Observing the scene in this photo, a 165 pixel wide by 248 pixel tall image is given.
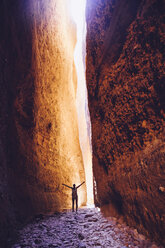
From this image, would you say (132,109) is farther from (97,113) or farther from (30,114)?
(30,114)

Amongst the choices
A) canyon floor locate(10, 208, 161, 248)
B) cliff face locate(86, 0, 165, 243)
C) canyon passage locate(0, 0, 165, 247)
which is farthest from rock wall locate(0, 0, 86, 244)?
cliff face locate(86, 0, 165, 243)

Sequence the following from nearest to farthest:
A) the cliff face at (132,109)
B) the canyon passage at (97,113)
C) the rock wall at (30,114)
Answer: the cliff face at (132,109)
the canyon passage at (97,113)
the rock wall at (30,114)

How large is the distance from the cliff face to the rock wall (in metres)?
Answer: 2.39

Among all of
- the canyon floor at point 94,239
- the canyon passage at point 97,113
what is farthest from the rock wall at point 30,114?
the canyon floor at point 94,239

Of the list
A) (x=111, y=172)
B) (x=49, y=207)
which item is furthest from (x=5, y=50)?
(x=49, y=207)

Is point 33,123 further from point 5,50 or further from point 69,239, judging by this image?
point 69,239

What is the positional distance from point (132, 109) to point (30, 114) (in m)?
4.23

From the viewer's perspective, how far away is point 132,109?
2432 mm

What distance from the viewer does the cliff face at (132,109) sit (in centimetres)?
182

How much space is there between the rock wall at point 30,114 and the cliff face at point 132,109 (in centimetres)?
239

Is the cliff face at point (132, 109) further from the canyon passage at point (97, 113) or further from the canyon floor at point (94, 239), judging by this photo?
the canyon floor at point (94, 239)

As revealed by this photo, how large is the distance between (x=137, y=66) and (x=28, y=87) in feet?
14.8

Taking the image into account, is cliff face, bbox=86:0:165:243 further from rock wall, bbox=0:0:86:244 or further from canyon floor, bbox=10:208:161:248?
rock wall, bbox=0:0:86:244

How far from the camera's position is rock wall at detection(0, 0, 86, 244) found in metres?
4.61
